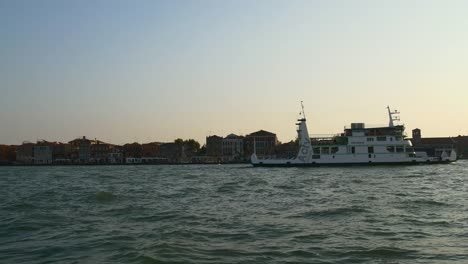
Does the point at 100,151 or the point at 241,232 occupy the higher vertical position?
the point at 100,151

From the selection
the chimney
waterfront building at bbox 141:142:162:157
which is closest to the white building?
waterfront building at bbox 141:142:162:157

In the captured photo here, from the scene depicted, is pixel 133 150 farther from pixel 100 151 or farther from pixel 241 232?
pixel 241 232

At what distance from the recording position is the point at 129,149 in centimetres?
19225

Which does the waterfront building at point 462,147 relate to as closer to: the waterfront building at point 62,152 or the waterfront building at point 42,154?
the waterfront building at point 62,152

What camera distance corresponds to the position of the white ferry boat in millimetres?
70250

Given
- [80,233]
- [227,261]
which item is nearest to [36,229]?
[80,233]

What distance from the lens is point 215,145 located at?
6973 inches

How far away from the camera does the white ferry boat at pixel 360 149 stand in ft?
230

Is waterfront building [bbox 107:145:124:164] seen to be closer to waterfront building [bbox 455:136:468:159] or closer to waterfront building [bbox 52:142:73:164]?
waterfront building [bbox 52:142:73:164]

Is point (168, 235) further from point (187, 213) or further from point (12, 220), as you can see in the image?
point (12, 220)

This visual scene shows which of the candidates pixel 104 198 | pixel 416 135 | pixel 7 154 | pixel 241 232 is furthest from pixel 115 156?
pixel 241 232

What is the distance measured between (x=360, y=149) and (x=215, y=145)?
109135 millimetres

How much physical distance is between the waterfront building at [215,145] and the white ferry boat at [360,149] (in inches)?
4038

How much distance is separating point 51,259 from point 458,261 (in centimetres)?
818
